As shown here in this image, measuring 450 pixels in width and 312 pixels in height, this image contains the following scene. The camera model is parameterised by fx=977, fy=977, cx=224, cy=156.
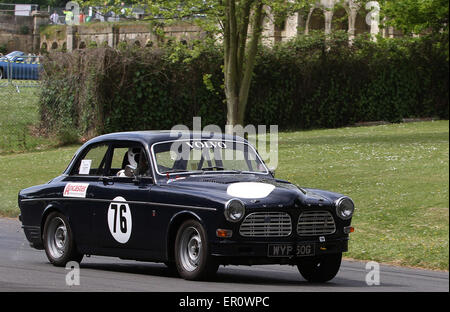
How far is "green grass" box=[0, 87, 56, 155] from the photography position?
3472 centimetres

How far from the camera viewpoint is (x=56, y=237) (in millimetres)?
11828

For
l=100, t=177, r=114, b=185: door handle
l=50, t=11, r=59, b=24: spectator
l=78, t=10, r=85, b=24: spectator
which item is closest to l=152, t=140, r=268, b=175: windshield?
l=100, t=177, r=114, b=185: door handle

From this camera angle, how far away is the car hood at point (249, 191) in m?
9.61

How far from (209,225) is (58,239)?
9.64ft

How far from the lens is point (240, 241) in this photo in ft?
31.1

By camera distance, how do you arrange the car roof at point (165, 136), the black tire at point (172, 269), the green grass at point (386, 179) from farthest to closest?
the green grass at point (386, 179), the car roof at point (165, 136), the black tire at point (172, 269)

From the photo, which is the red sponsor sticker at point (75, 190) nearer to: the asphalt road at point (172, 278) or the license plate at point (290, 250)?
the asphalt road at point (172, 278)

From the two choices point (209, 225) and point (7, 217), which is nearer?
point (209, 225)

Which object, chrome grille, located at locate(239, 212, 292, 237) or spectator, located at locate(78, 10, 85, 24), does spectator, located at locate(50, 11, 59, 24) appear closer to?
spectator, located at locate(78, 10, 85, 24)

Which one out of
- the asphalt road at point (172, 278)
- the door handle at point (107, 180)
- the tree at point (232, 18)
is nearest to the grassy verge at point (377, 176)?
the asphalt road at point (172, 278)

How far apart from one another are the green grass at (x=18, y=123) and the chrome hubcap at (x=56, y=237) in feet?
74.5

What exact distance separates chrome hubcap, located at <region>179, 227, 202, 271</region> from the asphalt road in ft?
0.60
